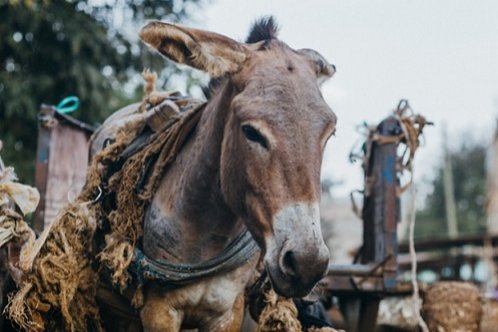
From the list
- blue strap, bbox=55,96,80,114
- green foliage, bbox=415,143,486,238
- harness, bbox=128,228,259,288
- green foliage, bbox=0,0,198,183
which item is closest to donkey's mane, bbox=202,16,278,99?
harness, bbox=128,228,259,288

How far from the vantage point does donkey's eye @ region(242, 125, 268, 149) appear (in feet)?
9.62

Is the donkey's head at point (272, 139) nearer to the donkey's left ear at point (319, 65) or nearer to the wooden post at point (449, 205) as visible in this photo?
the donkey's left ear at point (319, 65)

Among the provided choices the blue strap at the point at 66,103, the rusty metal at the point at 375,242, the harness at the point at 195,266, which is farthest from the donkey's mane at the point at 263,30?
the blue strap at the point at 66,103

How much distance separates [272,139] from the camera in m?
2.90

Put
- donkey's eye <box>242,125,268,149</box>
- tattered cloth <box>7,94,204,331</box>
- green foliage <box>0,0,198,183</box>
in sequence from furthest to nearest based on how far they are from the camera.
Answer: green foliage <box>0,0,198,183</box>, tattered cloth <box>7,94,204,331</box>, donkey's eye <box>242,125,268,149</box>

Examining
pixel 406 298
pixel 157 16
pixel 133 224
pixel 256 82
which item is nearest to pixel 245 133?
pixel 256 82

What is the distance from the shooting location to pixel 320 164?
2938mm

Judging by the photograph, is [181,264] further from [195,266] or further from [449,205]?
[449,205]

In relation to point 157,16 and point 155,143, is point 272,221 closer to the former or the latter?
point 155,143

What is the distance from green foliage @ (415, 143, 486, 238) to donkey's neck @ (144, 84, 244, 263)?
98.0 ft

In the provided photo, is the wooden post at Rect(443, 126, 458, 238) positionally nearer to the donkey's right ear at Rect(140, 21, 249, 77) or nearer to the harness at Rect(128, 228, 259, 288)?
the harness at Rect(128, 228, 259, 288)

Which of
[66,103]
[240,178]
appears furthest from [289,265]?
[66,103]

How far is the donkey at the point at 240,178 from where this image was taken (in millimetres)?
2820

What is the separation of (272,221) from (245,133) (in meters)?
0.37
